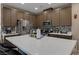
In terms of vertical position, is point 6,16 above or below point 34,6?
below

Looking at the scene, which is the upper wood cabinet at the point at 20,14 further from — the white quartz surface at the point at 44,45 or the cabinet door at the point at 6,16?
the white quartz surface at the point at 44,45

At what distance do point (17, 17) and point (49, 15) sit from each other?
0.37m

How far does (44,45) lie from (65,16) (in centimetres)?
41

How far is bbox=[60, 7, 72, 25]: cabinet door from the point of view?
52.2 inches

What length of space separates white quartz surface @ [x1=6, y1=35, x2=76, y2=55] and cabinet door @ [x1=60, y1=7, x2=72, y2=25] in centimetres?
20

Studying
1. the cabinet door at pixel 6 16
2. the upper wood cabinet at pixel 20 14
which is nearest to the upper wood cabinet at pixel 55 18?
the upper wood cabinet at pixel 20 14

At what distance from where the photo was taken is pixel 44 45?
4.09ft

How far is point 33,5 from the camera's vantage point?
139cm

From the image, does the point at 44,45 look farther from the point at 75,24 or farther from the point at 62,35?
the point at 75,24

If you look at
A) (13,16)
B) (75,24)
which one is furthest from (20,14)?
(75,24)

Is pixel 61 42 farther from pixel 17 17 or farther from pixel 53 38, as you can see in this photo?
pixel 17 17

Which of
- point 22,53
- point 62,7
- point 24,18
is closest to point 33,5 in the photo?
point 24,18

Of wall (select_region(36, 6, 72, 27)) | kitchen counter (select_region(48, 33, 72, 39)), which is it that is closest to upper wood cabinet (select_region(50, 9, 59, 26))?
wall (select_region(36, 6, 72, 27))

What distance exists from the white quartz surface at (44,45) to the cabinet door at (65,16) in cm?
20
